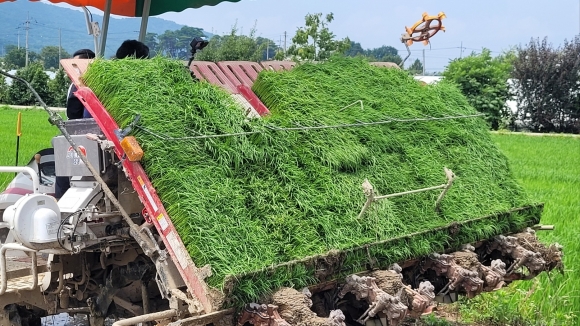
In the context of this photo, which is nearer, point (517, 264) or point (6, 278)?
point (6, 278)

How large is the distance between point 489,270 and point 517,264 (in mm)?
402

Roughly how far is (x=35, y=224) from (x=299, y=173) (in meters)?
1.54

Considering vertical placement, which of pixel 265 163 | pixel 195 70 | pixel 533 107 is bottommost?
pixel 533 107

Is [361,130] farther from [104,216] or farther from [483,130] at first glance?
[104,216]

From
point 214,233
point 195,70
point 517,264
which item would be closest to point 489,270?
point 517,264

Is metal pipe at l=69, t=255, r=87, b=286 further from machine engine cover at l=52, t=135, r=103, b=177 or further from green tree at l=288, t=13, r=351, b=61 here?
green tree at l=288, t=13, r=351, b=61

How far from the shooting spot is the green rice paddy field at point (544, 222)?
19.9 feet

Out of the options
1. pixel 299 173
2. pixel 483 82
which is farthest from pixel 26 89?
pixel 299 173

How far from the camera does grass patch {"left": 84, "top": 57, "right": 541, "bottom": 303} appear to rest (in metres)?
3.69

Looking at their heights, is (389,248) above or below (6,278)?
above

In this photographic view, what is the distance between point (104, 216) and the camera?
13.8 ft

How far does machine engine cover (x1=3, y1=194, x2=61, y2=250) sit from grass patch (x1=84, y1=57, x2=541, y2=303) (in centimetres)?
70

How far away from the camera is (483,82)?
32.4 meters

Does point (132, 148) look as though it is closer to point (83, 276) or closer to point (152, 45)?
point (83, 276)
